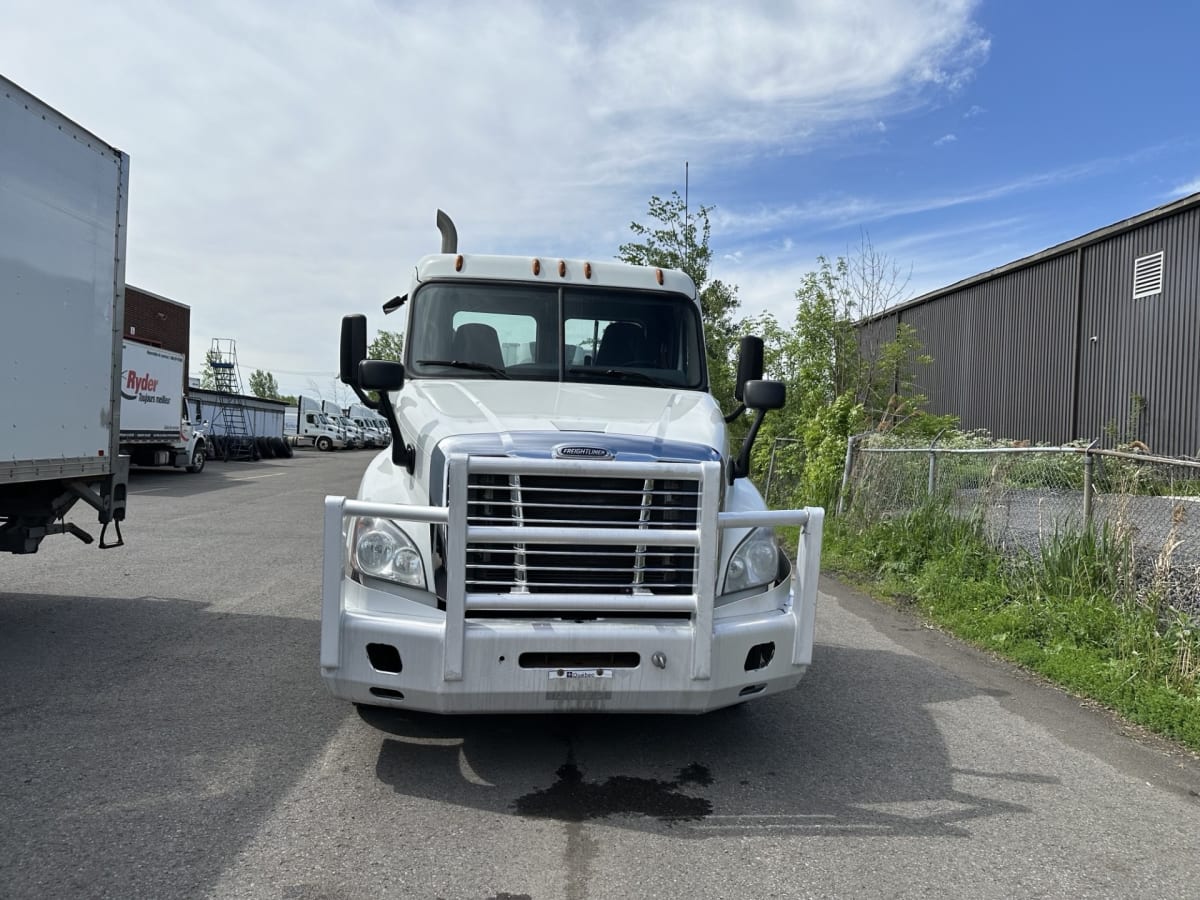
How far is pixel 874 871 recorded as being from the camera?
3.25 meters

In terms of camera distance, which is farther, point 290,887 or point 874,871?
point 874,871

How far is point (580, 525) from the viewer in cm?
387

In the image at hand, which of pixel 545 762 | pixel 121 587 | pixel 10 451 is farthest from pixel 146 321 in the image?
pixel 545 762

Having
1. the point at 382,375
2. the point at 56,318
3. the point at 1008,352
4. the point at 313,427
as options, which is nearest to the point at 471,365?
the point at 382,375

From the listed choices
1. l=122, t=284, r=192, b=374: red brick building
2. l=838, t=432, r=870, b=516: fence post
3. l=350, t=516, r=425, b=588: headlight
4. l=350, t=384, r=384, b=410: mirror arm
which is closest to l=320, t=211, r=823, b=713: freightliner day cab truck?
l=350, t=516, r=425, b=588: headlight

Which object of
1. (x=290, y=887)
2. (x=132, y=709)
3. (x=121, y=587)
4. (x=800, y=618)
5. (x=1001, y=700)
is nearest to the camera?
(x=290, y=887)

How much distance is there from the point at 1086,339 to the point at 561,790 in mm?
19918

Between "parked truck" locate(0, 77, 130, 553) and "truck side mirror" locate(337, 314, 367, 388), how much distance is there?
95.7 inches

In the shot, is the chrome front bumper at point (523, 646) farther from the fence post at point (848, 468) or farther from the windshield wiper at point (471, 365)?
the fence post at point (848, 468)

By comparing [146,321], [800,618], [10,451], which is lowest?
[800,618]

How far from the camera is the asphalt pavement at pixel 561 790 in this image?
3.16 metres

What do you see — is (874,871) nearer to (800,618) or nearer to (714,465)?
(800,618)

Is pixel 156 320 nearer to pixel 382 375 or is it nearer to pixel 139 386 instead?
pixel 139 386

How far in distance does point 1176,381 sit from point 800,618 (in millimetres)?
17149
